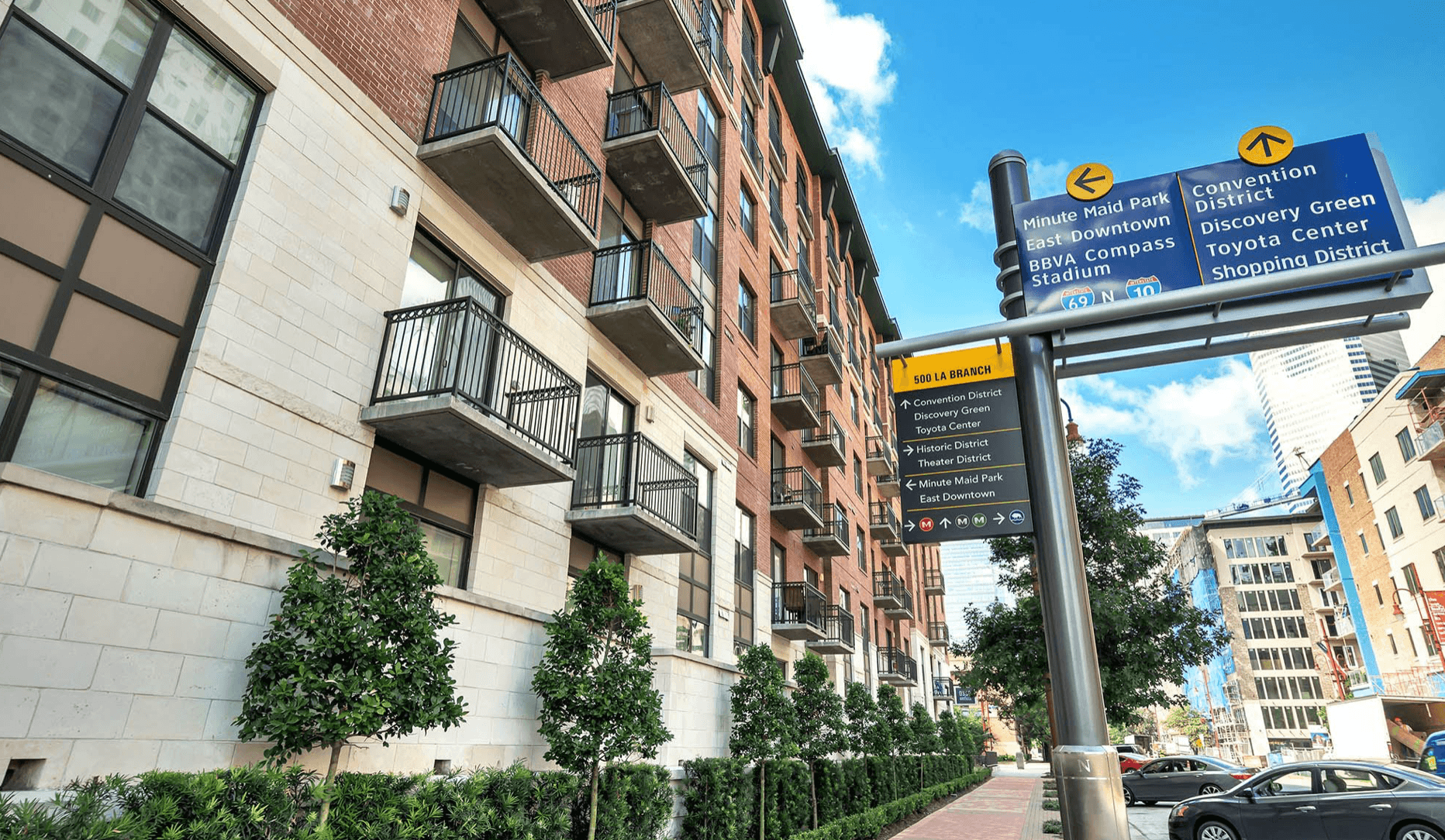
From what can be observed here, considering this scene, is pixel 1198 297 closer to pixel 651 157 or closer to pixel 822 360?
pixel 651 157

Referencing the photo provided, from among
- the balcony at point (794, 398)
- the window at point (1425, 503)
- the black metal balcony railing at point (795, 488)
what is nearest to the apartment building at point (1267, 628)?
the window at point (1425, 503)

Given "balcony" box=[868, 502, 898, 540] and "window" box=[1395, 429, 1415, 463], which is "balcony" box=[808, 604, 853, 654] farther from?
"window" box=[1395, 429, 1415, 463]

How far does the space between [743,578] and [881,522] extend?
1851 cm

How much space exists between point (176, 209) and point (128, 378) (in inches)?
68.2

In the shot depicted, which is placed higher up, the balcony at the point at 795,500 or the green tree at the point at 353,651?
the balcony at the point at 795,500

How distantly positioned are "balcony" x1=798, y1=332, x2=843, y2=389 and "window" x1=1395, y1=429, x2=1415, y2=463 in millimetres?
35840

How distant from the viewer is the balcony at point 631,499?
12.7 metres

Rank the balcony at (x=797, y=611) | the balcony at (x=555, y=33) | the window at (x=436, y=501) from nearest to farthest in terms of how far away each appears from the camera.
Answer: the window at (x=436, y=501), the balcony at (x=555, y=33), the balcony at (x=797, y=611)

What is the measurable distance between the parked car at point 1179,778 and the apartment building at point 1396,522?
20.2 m

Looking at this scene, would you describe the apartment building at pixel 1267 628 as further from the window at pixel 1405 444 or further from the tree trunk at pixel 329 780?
the tree trunk at pixel 329 780

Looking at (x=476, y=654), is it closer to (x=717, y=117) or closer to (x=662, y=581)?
(x=662, y=581)

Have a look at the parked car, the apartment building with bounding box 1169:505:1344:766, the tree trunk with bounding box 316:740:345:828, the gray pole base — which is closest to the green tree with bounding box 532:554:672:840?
the tree trunk with bounding box 316:740:345:828

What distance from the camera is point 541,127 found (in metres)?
13.0

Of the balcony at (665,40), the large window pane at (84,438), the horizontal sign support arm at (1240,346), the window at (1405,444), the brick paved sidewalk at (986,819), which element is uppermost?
the window at (1405,444)
